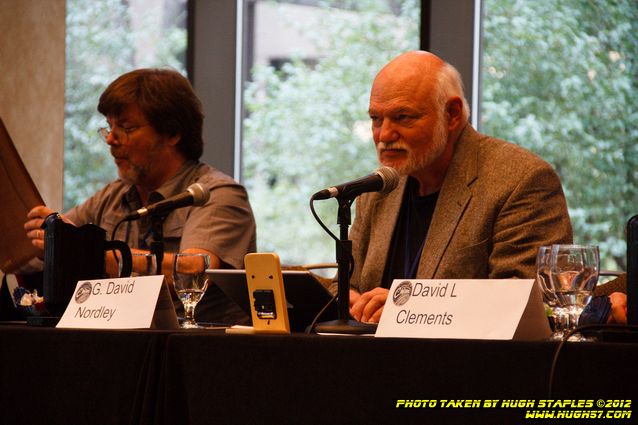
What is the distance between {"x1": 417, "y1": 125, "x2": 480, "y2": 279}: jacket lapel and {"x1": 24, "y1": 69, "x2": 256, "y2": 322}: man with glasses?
0.63 meters

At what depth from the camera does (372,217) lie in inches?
116

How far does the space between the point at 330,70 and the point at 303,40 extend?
214 mm

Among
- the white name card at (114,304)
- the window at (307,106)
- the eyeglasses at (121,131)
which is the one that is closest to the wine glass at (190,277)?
the white name card at (114,304)

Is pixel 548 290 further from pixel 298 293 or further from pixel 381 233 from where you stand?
pixel 381 233

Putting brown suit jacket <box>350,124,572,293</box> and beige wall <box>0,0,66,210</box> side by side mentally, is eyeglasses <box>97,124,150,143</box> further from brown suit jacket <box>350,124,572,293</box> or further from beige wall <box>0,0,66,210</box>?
beige wall <box>0,0,66,210</box>

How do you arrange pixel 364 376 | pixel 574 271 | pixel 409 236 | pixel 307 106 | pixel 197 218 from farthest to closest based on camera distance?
pixel 307 106 < pixel 197 218 < pixel 409 236 < pixel 574 271 < pixel 364 376

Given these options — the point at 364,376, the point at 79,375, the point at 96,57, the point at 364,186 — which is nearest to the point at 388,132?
the point at 364,186

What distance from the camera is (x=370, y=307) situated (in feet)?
6.93

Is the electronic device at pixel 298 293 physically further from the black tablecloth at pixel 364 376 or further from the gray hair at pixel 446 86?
the gray hair at pixel 446 86

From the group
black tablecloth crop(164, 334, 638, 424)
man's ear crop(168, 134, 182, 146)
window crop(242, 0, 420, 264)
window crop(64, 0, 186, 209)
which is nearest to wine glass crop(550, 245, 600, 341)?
black tablecloth crop(164, 334, 638, 424)

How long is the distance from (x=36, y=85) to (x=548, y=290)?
132 inches

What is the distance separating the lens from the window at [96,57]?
4.82 metres

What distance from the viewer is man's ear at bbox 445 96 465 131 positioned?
2.85 meters

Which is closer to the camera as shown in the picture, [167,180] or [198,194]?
[198,194]
